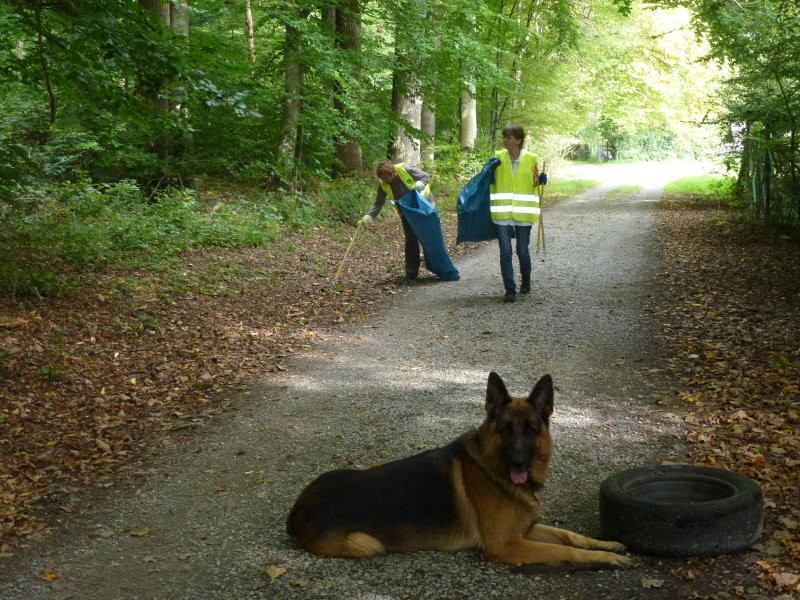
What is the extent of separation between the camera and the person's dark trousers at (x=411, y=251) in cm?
1319

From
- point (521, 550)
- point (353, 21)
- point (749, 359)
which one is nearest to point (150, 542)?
point (521, 550)

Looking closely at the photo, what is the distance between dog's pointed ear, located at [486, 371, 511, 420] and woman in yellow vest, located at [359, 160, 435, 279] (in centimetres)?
889

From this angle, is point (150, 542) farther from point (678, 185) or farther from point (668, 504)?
point (678, 185)

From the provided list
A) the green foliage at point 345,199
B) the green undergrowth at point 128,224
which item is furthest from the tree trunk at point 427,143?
the green undergrowth at point 128,224

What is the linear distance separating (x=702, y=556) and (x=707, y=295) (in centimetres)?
772

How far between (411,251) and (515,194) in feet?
9.10

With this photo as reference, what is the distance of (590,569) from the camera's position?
4.23 m

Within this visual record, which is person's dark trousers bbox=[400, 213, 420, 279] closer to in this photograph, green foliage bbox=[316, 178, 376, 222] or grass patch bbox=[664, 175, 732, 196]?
green foliage bbox=[316, 178, 376, 222]

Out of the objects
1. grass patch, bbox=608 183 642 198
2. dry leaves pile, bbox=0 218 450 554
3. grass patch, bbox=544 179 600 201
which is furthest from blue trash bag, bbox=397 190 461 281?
grass patch, bbox=608 183 642 198

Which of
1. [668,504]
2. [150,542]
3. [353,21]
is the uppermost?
[353,21]

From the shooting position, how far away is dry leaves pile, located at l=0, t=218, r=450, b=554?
19.9 feet

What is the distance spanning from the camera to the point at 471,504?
4.35 metres

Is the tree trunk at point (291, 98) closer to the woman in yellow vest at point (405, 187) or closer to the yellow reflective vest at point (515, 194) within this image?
the woman in yellow vest at point (405, 187)

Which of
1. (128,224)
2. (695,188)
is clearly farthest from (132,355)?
(695,188)
